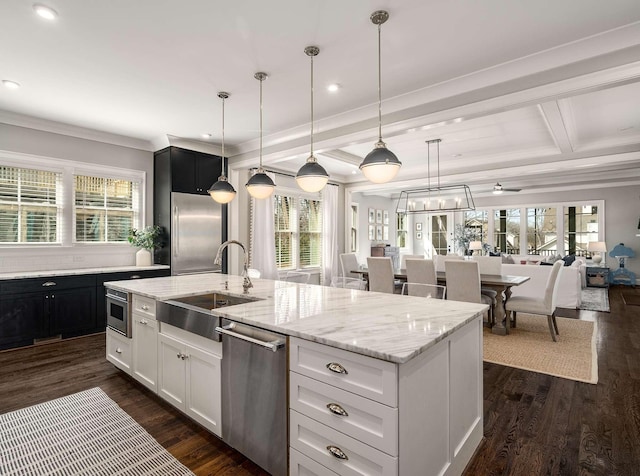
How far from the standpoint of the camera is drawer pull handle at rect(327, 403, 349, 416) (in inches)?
56.1

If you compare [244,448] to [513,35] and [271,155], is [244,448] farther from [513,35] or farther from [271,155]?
[271,155]

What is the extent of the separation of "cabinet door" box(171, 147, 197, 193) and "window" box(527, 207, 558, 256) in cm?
958

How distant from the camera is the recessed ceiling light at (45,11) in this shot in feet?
7.28

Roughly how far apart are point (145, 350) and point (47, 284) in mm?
2299

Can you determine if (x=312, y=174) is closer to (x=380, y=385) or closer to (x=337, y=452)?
(x=380, y=385)

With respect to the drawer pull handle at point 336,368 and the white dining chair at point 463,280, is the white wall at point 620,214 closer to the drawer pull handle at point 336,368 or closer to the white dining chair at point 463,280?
the white dining chair at point 463,280

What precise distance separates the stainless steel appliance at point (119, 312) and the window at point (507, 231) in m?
10.6

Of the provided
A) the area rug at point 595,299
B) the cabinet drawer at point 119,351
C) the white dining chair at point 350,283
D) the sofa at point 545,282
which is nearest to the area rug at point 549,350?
the sofa at point 545,282

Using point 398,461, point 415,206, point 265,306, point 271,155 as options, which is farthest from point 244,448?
point 415,206

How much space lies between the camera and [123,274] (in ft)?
15.3

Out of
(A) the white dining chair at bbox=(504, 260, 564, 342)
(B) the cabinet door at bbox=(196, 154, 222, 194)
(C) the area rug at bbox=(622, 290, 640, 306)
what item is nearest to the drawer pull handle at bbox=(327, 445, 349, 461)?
(A) the white dining chair at bbox=(504, 260, 564, 342)

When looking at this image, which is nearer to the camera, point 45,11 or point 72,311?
point 45,11

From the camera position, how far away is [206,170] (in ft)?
18.0

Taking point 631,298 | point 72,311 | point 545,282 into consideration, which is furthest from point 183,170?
point 631,298
